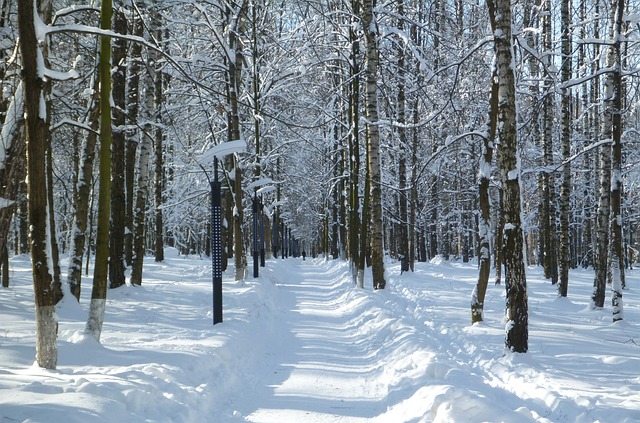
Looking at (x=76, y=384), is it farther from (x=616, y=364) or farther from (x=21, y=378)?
(x=616, y=364)

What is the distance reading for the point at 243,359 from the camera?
800cm

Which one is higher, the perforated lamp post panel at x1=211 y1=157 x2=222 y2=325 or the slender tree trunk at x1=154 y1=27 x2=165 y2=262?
the slender tree trunk at x1=154 y1=27 x2=165 y2=262

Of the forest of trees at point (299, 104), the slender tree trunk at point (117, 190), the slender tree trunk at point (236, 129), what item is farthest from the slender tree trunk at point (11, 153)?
the slender tree trunk at point (236, 129)

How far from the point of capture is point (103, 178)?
22.0 feet

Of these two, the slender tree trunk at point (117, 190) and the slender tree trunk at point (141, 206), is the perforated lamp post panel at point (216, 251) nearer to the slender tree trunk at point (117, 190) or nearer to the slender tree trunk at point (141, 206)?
the slender tree trunk at point (117, 190)

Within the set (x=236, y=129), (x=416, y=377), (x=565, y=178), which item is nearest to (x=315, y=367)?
(x=416, y=377)

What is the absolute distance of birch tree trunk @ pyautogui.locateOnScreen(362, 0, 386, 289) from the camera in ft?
50.9

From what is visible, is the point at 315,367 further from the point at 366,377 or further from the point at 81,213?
the point at 81,213

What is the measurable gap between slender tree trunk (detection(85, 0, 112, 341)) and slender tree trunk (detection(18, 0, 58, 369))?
4.08ft

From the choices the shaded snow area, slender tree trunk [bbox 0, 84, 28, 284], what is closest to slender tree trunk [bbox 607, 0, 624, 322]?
the shaded snow area

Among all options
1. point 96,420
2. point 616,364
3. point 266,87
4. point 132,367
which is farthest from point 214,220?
point 266,87

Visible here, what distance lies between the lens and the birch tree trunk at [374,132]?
1552 centimetres

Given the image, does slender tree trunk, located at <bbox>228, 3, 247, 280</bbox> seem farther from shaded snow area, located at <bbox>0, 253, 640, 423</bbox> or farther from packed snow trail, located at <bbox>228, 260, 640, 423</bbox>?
packed snow trail, located at <bbox>228, 260, 640, 423</bbox>

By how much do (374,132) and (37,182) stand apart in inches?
466
